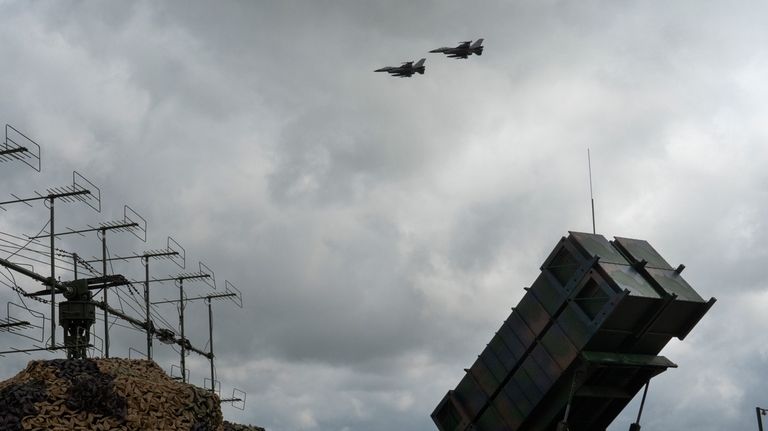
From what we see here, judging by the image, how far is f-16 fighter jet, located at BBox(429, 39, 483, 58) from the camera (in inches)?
1174

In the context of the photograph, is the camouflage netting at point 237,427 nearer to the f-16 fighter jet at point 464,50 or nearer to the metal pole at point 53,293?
the metal pole at point 53,293

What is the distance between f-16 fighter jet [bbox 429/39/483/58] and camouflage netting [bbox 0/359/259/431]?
42.6ft

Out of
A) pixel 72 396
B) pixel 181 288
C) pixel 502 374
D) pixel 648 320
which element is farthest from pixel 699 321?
pixel 181 288

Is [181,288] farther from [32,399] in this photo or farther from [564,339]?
[564,339]

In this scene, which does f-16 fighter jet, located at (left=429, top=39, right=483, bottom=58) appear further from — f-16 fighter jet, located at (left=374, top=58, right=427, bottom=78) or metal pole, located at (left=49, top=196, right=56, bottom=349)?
metal pole, located at (left=49, top=196, right=56, bottom=349)

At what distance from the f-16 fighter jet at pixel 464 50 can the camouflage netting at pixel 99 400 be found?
12995mm

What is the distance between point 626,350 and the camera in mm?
19031

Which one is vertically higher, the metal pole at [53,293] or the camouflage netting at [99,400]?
the metal pole at [53,293]

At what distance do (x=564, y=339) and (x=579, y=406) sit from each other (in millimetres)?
2106

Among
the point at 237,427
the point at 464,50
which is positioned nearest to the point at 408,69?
the point at 464,50

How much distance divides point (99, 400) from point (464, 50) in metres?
15.3

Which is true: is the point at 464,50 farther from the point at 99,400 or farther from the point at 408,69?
the point at 99,400

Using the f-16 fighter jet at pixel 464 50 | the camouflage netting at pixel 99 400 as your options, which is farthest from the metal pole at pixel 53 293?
the f-16 fighter jet at pixel 464 50

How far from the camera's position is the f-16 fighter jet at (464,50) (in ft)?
97.8
